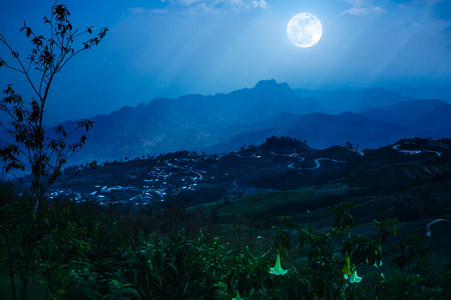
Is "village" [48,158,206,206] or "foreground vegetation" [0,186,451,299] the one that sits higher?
"village" [48,158,206,206]

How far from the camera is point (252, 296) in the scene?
3346mm

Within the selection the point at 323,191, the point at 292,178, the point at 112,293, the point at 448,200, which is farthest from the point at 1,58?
the point at 292,178

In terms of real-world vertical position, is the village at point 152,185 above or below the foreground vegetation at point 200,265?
above

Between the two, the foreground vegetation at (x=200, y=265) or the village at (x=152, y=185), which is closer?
the foreground vegetation at (x=200, y=265)

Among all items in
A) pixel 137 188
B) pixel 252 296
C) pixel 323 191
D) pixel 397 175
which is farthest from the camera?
pixel 137 188

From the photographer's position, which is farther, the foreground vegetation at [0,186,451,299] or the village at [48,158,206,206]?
the village at [48,158,206,206]

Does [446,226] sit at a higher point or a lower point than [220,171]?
lower

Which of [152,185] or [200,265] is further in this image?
[152,185]

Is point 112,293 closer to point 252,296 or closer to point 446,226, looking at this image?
point 252,296

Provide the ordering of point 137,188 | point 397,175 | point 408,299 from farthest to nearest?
point 137,188
point 397,175
point 408,299

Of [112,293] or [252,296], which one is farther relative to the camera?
[112,293]

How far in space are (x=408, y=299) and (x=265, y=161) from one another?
7816 centimetres

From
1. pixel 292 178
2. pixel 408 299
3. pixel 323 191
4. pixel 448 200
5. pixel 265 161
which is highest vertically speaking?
pixel 265 161

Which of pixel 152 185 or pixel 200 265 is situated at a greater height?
pixel 152 185
